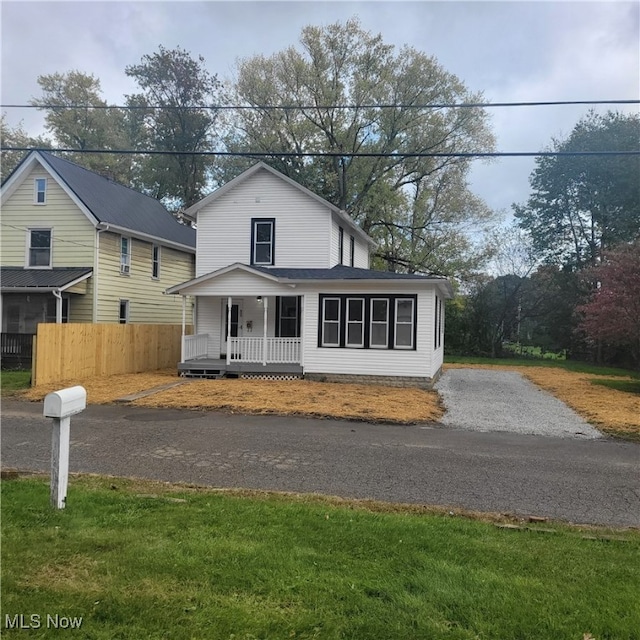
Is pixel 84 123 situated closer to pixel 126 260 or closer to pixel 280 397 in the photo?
pixel 126 260

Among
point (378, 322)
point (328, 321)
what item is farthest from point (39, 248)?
point (378, 322)

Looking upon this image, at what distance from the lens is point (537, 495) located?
18.2 feet

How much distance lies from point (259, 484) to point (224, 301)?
43.3ft

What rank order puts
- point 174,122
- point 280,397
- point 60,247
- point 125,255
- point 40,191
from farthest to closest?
point 174,122
point 125,255
point 40,191
point 60,247
point 280,397

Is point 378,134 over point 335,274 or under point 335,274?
over

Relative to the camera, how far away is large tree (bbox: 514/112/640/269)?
3080 centimetres

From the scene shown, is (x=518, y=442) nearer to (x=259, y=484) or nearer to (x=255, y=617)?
(x=259, y=484)

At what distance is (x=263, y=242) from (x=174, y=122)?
933 inches

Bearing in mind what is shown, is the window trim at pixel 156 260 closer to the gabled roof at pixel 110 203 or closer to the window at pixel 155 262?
the window at pixel 155 262

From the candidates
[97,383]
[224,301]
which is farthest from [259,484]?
[224,301]

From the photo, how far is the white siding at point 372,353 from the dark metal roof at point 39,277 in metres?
9.11

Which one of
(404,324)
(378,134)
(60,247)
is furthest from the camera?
(378,134)

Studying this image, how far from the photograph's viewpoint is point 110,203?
21266 mm

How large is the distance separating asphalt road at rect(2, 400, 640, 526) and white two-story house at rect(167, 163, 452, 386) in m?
6.13
